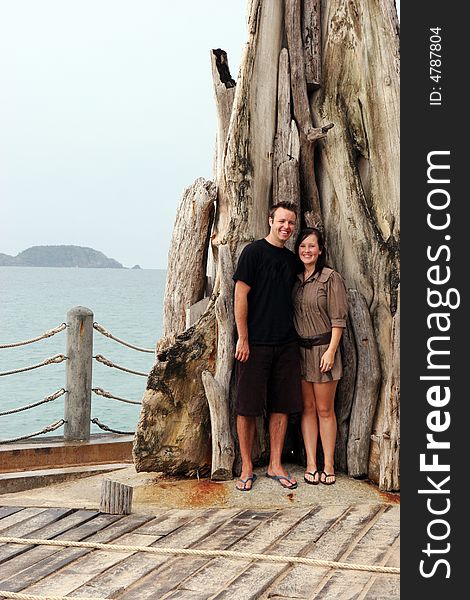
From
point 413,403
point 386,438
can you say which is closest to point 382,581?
point 413,403

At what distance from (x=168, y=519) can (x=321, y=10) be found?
3.67m

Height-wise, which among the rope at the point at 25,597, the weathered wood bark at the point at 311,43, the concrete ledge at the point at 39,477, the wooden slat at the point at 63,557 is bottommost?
the rope at the point at 25,597

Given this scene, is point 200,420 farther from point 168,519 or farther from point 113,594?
point 113,594

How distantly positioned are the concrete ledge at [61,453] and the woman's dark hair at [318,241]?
2451 millimetres

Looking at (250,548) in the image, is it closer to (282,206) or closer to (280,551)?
(280,551)

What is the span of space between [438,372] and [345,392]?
2.74 meters

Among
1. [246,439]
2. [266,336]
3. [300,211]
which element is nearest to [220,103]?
[300,211]

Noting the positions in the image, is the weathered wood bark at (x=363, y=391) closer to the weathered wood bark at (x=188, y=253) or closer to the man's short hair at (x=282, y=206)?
the man's short hair at (x=282, y=206)

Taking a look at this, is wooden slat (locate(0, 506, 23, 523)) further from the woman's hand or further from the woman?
the woman's hand

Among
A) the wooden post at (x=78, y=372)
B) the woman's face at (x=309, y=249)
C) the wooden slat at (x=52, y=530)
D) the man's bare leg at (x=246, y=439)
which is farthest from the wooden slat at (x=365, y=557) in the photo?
the wooden post at (x=78, y=372)

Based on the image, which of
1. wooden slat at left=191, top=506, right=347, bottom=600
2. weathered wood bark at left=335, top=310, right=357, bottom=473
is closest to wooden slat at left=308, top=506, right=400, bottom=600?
wooden slat at left=191, top=506, right=347, bottom=600

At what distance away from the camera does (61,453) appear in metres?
7.23

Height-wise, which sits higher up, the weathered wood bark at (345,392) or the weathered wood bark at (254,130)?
the weathered wood bark at (254,130)

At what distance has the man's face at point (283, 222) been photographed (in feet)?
19.4
